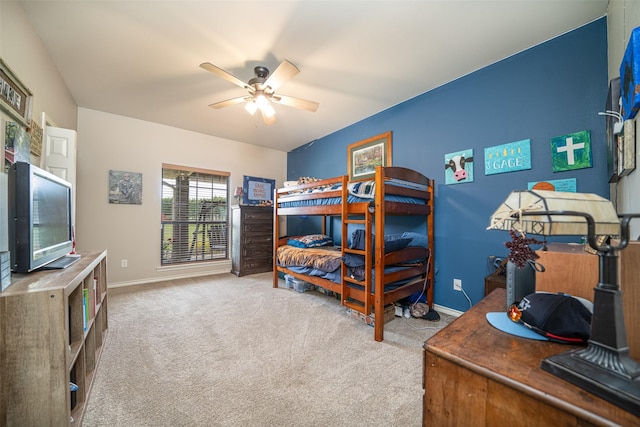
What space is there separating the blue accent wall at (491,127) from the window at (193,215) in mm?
3153

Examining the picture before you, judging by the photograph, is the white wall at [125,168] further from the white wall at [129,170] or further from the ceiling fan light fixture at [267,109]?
the ceiling fan light fixture at [267,109]

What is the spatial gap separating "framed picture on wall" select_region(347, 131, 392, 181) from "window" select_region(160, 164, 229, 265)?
2.35 meters

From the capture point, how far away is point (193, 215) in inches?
169

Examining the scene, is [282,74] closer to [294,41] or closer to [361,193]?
[294,41]

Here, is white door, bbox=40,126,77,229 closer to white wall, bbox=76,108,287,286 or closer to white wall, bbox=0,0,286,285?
white wall, bbox=0,0,286,285

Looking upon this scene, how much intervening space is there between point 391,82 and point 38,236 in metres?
3.04

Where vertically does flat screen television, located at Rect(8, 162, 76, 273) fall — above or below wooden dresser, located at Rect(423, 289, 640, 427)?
above

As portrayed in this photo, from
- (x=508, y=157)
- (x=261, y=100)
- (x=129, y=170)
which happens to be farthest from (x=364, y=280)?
(x=129, y=170)

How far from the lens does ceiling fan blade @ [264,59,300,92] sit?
1931 mm

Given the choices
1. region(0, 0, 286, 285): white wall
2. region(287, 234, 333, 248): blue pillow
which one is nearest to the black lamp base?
region(287, 234, 333, 248): blue pillow

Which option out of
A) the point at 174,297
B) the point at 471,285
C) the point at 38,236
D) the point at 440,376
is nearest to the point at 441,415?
the point at 440,376

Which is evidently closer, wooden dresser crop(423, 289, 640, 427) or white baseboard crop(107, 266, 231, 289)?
wooden dresser crop(423, 289, 640, 427)

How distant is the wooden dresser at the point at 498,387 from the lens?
0.49 meters

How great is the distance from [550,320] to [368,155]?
9.98 feet
